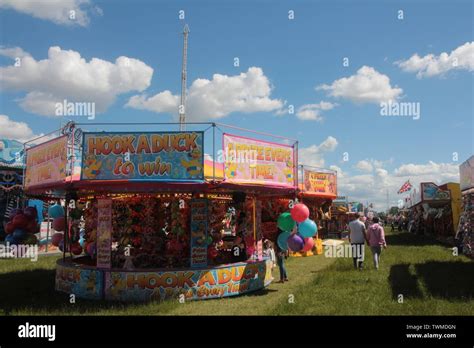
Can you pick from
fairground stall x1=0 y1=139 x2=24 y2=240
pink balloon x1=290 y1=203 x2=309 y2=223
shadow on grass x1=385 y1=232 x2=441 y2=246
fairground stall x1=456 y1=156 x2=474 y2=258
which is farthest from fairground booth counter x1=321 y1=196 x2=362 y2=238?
pink balloon x1=290 y1=203 x2=309 y2=223

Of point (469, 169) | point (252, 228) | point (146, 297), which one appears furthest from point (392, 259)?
point (146, 297)

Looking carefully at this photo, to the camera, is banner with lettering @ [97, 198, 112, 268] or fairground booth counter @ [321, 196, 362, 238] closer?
banner with lettering @ [97, 198, 112, 268]

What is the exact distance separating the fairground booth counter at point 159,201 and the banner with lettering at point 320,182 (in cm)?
1033

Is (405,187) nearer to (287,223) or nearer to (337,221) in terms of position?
(337,221)

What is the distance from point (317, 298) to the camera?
995 centimetres

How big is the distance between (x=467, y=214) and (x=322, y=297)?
469 inches

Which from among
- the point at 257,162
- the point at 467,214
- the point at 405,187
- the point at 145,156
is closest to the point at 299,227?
the point at 257,162

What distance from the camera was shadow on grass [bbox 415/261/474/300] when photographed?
9968 millimetres

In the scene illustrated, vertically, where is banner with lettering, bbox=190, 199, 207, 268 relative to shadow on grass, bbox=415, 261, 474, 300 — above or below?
above

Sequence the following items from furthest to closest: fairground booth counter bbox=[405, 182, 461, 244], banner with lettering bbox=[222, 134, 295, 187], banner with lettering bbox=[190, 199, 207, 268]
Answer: fairground booth counter bbox=[405, 182, 461, 244] → banner with lettering bbox=[190, 199, 207, 268] → banner with lettering bbox=[222, 134, 295, 187]

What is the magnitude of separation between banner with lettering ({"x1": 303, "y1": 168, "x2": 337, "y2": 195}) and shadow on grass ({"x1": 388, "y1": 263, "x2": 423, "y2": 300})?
27.9 ft

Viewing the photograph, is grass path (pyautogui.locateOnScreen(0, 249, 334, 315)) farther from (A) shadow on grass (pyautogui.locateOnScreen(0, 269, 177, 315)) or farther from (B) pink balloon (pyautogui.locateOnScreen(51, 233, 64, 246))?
(B) pink balloon (pyautogui.locateOnScreen(51, 233, 64, 246))
